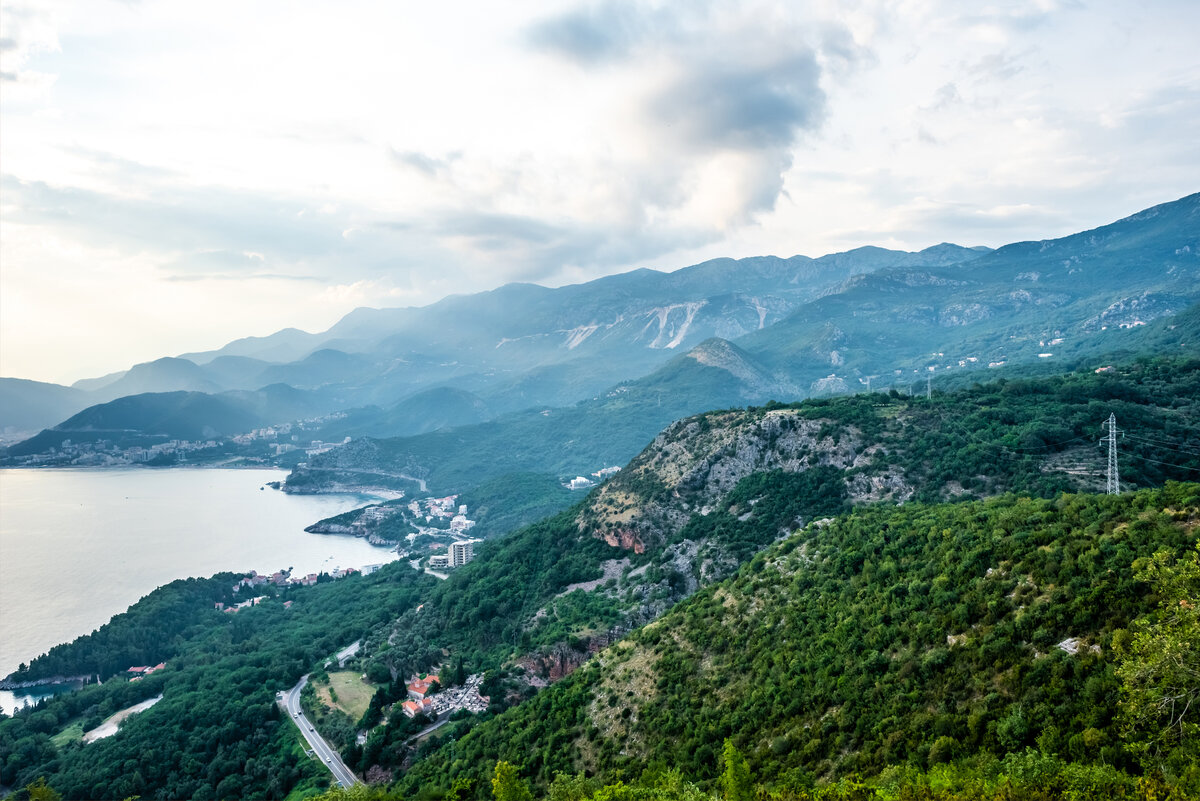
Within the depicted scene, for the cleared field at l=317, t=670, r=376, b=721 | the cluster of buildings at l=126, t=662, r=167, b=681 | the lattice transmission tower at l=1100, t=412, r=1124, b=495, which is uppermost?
the lattice transmission tower at l=1100, t=412, r=1124, b=495

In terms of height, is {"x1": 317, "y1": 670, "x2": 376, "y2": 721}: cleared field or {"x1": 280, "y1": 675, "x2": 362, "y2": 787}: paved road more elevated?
{"x1": 317, "y1": 670, "x2": 376, "y2": 721}: cleared field

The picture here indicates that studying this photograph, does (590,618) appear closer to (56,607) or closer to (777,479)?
(777,479)

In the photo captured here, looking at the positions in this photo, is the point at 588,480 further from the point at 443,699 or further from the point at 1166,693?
the point at 1166,693

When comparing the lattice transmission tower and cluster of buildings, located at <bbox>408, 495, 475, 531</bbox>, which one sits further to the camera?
cluster of buildings, located at <bbox>408, 495, 475, 531</bbox>

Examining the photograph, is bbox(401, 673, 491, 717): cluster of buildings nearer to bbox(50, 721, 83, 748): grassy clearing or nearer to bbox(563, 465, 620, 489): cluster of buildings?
bbox(50, 721, 83, 748): grassy clearing

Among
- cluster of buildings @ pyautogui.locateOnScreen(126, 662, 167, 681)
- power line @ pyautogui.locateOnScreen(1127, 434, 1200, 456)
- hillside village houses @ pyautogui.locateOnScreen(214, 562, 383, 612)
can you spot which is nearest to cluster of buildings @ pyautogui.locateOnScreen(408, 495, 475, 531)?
hillside village houses @ pyautogui.locateOnScreen(214, 562, 383, 612)

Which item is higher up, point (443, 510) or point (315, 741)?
point (315, 741)

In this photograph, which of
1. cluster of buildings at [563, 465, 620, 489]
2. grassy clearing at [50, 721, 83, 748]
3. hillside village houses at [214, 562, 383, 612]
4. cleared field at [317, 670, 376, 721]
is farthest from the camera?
cluster of buildings at [563, 465, 620, 489]

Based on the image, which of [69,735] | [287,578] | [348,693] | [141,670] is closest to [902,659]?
[348,693]
